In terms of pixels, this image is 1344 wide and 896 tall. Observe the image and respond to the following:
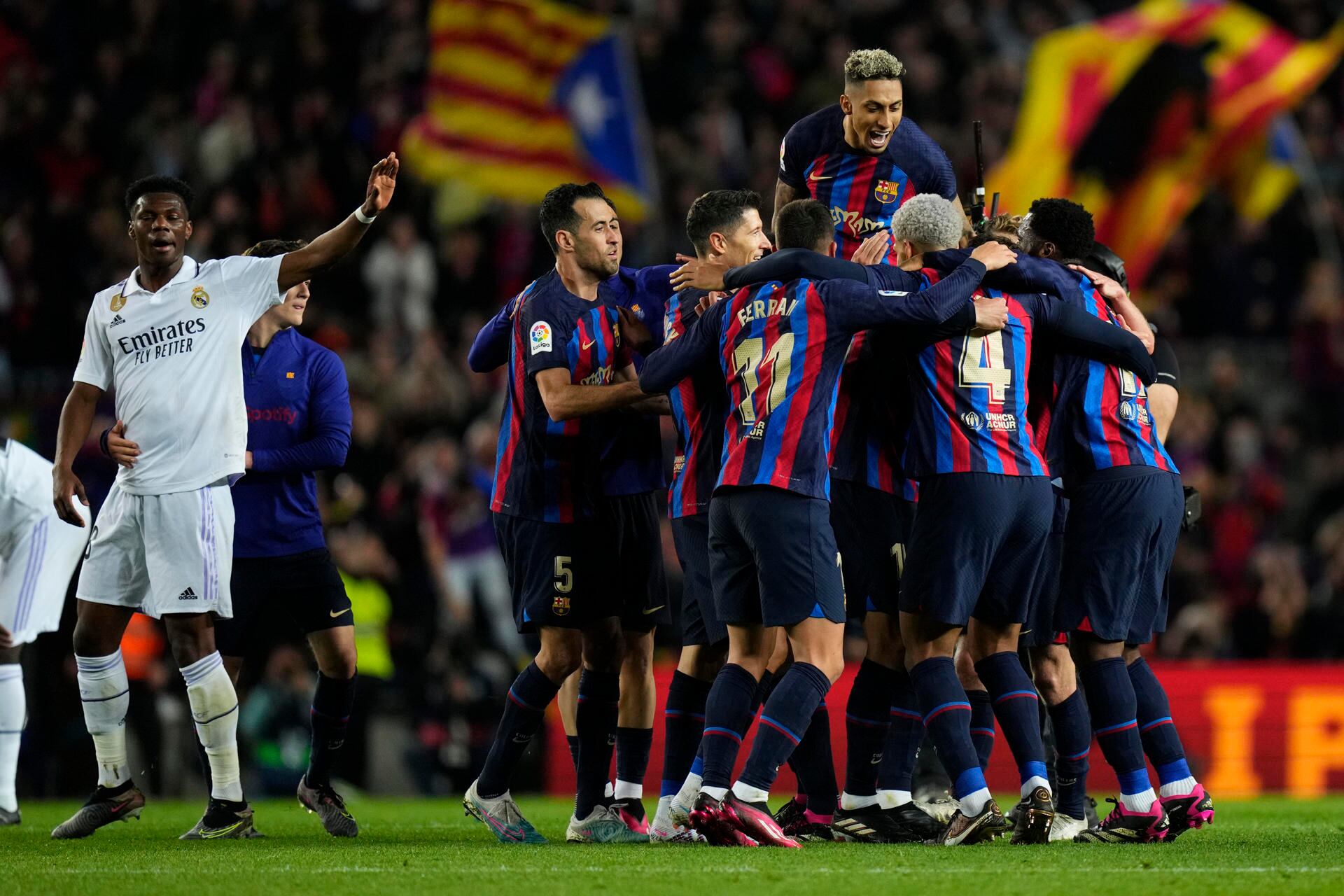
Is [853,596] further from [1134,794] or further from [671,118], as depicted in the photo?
[671,118]

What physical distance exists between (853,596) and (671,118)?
1100 cm

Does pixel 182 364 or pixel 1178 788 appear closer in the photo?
pixel 1178 788

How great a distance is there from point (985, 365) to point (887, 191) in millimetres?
1553

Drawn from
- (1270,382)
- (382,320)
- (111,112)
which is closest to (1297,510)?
(1270,382)

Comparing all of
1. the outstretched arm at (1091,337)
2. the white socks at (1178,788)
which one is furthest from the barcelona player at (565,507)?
the white socks at (1178,788)

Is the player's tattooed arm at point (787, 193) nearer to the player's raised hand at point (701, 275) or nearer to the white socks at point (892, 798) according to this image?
the player's raised hand at point (701, 275)

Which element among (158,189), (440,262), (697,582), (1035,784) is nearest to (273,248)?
(158,189)

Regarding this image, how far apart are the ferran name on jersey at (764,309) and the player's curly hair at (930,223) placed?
0.78 metres

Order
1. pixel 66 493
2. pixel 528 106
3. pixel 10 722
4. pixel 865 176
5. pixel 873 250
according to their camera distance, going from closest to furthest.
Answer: pixel 66 493
pixel 873 250
pixel 865 176
pixel 10 722
pixel 528 106

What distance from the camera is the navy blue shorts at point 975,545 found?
6449 mm

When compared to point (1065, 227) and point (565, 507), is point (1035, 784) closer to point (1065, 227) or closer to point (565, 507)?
point (565, 507)

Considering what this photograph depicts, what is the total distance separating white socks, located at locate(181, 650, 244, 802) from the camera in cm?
718

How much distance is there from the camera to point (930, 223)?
6.90m

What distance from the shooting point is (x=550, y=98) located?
1648 cm
